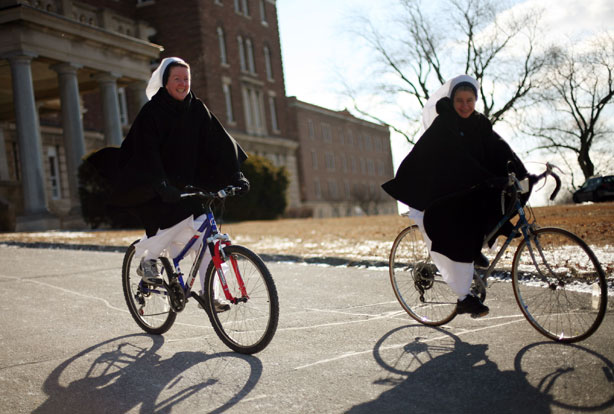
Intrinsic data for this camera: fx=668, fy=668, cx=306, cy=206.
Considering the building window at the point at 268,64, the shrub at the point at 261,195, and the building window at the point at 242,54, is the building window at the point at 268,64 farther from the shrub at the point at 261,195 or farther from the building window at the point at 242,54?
the shrub at the point at 261,195

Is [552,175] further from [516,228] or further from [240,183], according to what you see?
[240,183]

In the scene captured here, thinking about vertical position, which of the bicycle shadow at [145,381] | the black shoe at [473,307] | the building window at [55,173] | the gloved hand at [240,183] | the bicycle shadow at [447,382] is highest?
the building window at [55,173]

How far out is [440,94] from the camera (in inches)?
212

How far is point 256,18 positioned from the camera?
50.9 meters

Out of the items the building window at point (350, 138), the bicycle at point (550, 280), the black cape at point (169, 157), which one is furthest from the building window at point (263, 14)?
the bicycle at point (550, 280)

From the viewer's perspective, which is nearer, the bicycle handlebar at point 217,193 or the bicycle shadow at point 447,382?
the bicycle shadow at point 447,382

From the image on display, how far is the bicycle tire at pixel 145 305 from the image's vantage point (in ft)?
18.9

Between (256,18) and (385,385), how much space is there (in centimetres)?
4963

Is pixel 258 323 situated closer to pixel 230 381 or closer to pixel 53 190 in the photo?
pixel 230 381

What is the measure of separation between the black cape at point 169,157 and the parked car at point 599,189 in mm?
34273

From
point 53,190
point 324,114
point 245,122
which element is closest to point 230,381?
point 53,190

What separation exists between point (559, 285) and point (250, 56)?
47.2 meters

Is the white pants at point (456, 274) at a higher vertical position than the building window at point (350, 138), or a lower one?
lower

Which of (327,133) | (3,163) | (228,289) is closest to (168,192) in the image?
(228,289)
